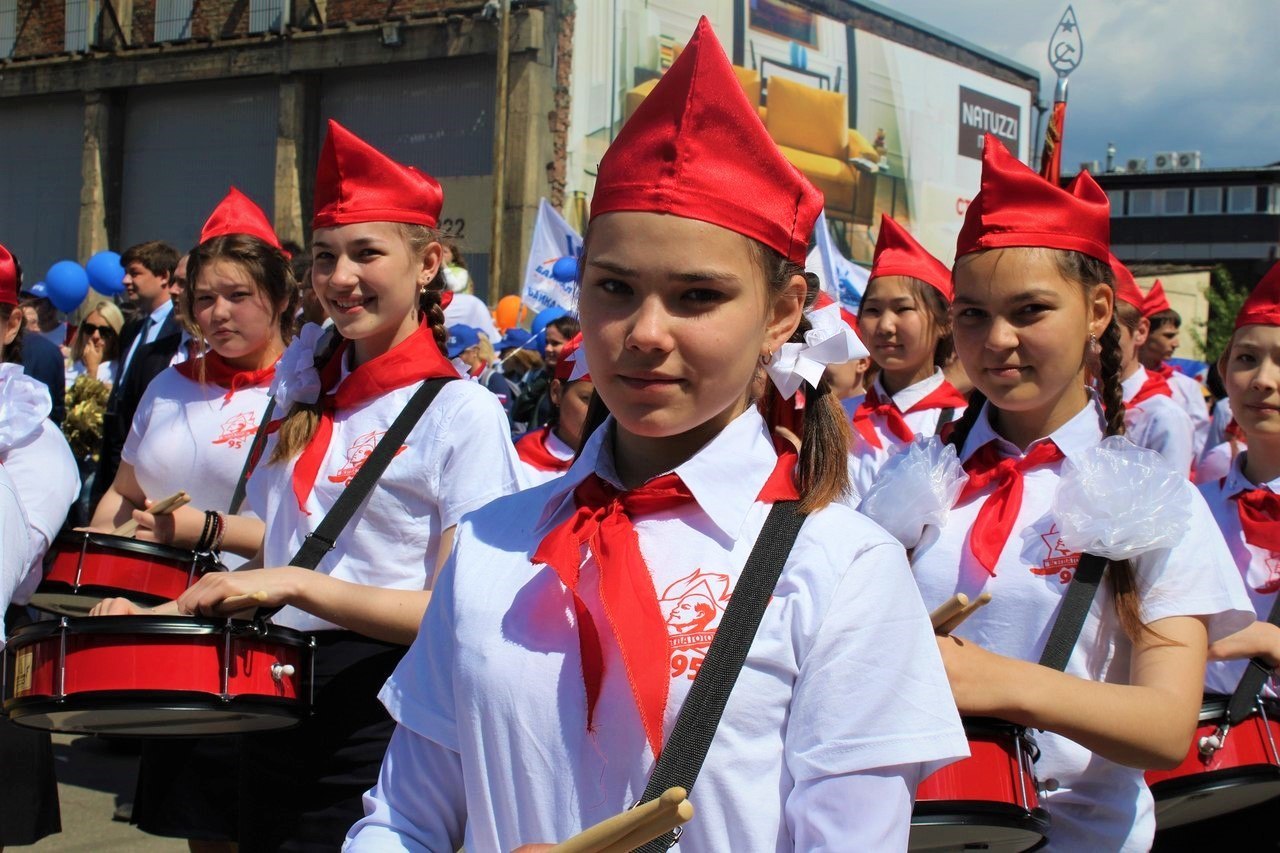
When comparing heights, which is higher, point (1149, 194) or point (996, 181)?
point (1149, 194)

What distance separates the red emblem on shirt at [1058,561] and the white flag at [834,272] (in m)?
2.37

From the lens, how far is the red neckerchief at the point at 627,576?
67.2 inches

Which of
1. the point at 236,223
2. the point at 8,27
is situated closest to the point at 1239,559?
the point at 236,223

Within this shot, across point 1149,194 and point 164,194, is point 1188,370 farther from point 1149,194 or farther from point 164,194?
point 1149,194

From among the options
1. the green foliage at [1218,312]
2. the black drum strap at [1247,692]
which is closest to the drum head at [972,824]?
the black drum strap at [1247,692]

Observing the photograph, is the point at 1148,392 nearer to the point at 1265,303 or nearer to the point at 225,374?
the point at 1265,303

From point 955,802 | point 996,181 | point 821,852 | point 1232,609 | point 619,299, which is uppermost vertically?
point 996,181

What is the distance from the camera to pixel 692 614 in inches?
69.6

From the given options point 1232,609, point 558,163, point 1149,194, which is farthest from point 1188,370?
point 1149,194

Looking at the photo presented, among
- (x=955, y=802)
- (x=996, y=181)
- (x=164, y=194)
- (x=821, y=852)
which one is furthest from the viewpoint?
(x=164, y=194)

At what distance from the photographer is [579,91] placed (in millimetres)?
22500

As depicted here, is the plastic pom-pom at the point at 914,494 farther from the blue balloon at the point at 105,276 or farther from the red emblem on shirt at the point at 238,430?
the blue balloon at the point at 105,276

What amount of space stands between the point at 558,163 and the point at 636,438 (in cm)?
2089

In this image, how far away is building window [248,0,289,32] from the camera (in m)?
24.7
